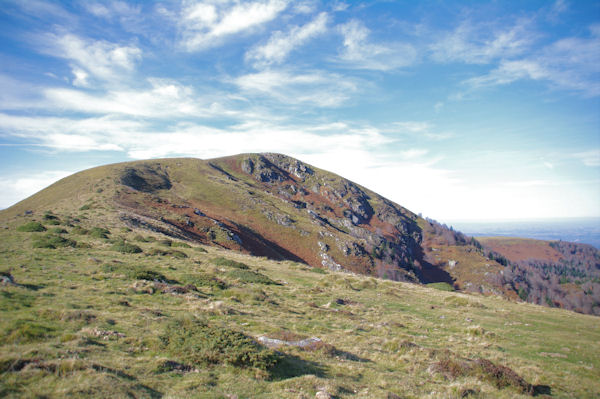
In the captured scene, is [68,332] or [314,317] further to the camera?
[314,317]

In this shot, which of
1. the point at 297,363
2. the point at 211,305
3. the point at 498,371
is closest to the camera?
the point at 297,363

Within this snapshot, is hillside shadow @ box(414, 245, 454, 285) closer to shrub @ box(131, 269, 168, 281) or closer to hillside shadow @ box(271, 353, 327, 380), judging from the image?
shrub @ box(131, 269, 168, 281)

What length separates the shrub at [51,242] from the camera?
23.0 m

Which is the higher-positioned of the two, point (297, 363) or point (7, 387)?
point (7, 387)

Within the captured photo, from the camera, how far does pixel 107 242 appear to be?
28.2 m

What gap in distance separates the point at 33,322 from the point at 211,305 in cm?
746

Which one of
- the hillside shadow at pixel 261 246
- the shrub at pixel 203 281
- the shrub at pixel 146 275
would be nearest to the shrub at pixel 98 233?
the shrub at pixel 146 275

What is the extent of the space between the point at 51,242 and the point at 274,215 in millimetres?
71082

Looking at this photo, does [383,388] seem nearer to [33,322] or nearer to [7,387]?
[7,387]

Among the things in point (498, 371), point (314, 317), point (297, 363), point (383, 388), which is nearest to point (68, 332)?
point (297, 363)

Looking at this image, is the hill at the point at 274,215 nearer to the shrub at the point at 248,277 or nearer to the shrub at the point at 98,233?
the shrub at the point at 98,233

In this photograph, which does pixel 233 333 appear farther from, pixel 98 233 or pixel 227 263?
pixel 98 233

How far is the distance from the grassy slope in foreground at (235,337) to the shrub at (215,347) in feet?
0.17

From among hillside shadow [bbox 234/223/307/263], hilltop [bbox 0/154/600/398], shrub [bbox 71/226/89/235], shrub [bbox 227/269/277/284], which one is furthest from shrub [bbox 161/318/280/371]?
hillside shadow [bbox 234/223/307/263]
